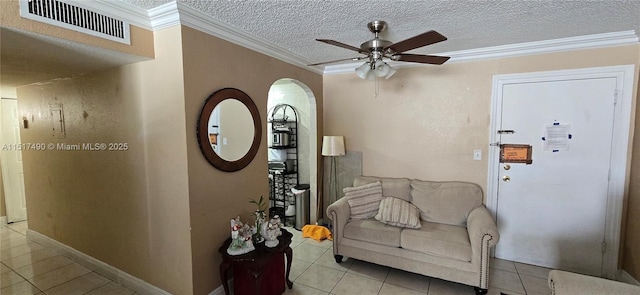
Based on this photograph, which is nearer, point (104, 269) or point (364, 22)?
point (364, 22)

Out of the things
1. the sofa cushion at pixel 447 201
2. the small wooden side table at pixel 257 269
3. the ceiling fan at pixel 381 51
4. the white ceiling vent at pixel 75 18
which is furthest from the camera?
the sofa cushion at pixel 447 201

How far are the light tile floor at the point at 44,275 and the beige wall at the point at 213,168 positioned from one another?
91cm

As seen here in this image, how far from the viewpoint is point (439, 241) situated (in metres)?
2.37

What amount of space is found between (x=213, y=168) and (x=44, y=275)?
2261mm

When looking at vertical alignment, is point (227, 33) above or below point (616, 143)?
above

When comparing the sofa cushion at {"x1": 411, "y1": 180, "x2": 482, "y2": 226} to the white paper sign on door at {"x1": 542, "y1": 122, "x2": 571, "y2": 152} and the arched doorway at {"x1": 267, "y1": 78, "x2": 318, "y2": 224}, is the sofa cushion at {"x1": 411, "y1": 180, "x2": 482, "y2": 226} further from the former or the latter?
the arched doorway at {"x1": 267, "y1": 78, "x2": 318, "y2": 224}

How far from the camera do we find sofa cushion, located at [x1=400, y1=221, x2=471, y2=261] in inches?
90.3

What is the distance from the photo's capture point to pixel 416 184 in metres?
3.06

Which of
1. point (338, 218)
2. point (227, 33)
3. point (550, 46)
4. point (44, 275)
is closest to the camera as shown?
point (227, 33)

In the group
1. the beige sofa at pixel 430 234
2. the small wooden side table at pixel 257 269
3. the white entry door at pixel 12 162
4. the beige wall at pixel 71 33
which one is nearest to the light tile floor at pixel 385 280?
the beige sofa at pixel 430 234

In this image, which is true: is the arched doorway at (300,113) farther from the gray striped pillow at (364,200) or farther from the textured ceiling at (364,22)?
the textured ceiling at (364,22)

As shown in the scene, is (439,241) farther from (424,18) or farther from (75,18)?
(75,18)

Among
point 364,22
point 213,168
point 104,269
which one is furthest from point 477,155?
point 104,269

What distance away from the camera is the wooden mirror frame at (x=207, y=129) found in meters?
2.04
